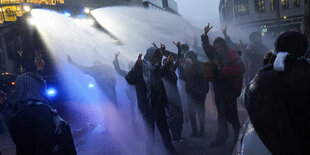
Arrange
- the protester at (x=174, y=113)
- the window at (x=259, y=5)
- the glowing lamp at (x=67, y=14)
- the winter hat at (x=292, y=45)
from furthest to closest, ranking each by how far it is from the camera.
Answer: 1. the window at (x=259, y=5)
2. the glowing lamp at (x=67, y=14)
3. the protester at (x=174, y=113)
4. the winter hat at (x=292, y=45)

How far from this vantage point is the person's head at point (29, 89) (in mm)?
2451

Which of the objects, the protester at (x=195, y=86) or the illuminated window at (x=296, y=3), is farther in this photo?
the illuminated window at (x=296, y=3)

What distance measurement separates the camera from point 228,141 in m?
5.06

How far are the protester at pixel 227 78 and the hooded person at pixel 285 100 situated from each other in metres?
2.37

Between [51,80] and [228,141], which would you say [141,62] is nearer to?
[228,141]

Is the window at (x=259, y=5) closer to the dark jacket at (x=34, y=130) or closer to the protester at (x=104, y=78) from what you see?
the protester at (x=104, y=78)

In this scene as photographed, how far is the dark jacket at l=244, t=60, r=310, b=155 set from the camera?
1871mm

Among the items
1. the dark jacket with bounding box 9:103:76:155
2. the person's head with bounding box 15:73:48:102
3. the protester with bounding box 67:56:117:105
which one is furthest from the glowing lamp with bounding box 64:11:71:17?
the dark jacket with bounding box 9:103:76:155

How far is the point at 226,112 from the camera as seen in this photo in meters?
4.60

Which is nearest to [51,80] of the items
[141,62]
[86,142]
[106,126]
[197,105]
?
[106,126]

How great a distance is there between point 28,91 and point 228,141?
4.09m

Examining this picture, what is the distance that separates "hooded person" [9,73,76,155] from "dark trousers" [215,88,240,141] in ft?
10.1

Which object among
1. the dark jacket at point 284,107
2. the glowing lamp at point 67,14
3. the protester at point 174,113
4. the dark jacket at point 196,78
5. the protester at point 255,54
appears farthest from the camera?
the glowing lamp at point 67,14

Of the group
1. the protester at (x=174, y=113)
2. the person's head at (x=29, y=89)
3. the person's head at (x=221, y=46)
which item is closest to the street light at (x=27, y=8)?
the protester at (x=174, y=113)
